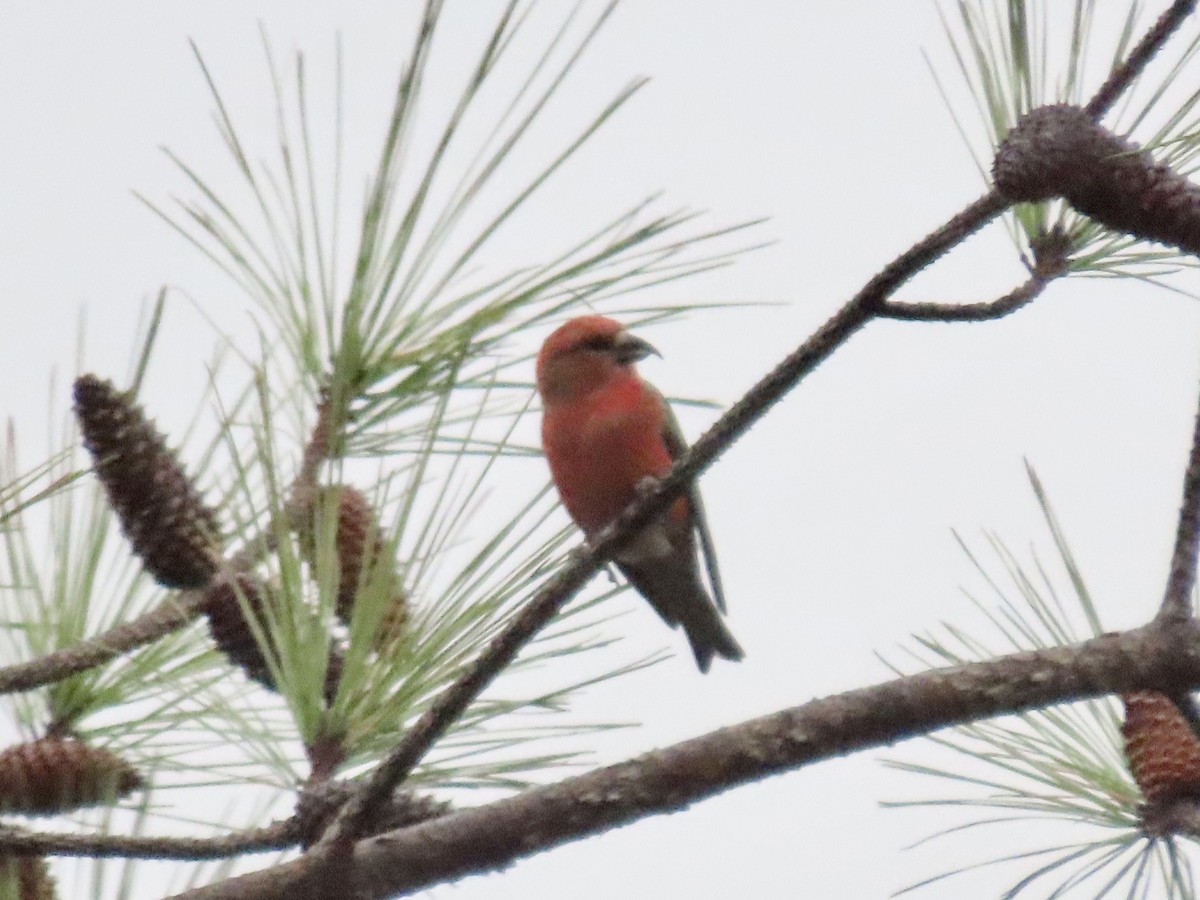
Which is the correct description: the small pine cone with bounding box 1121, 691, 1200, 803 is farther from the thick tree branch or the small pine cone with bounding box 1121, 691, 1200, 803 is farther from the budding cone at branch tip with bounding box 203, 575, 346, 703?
the budding cone at branch tip with bounding box 203, 575, 346, 703

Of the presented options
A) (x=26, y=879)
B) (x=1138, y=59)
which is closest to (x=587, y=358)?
(x=26, y=879)

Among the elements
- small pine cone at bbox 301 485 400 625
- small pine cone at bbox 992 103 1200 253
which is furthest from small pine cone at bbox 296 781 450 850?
small pine cone at bbox 992 103 1200 253

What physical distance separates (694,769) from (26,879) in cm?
69

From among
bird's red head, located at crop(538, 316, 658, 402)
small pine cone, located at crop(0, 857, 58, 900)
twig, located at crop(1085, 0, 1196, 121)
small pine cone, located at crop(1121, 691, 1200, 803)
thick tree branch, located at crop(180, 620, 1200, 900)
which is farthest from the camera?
bird's red head, located at crop(538, 316, 658, 402)

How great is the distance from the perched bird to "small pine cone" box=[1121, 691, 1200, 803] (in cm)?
150

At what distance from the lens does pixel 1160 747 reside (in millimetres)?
1766

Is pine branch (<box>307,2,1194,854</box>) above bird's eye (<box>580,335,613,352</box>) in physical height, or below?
below

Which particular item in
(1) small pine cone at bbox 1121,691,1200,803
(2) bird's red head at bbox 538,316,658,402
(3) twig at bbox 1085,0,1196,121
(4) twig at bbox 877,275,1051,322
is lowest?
(1) small pine cone at bbox 1121,691,1200,803

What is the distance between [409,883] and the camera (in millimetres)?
1458

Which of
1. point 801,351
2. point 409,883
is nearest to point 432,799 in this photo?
point 409,883

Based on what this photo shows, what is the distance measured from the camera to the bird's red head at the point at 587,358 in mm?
3477

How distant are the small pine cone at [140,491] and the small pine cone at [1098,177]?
939 mm

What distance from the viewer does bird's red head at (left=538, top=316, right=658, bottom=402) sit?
11.4ft

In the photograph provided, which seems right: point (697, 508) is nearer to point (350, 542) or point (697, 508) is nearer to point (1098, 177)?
point (350, 542)
